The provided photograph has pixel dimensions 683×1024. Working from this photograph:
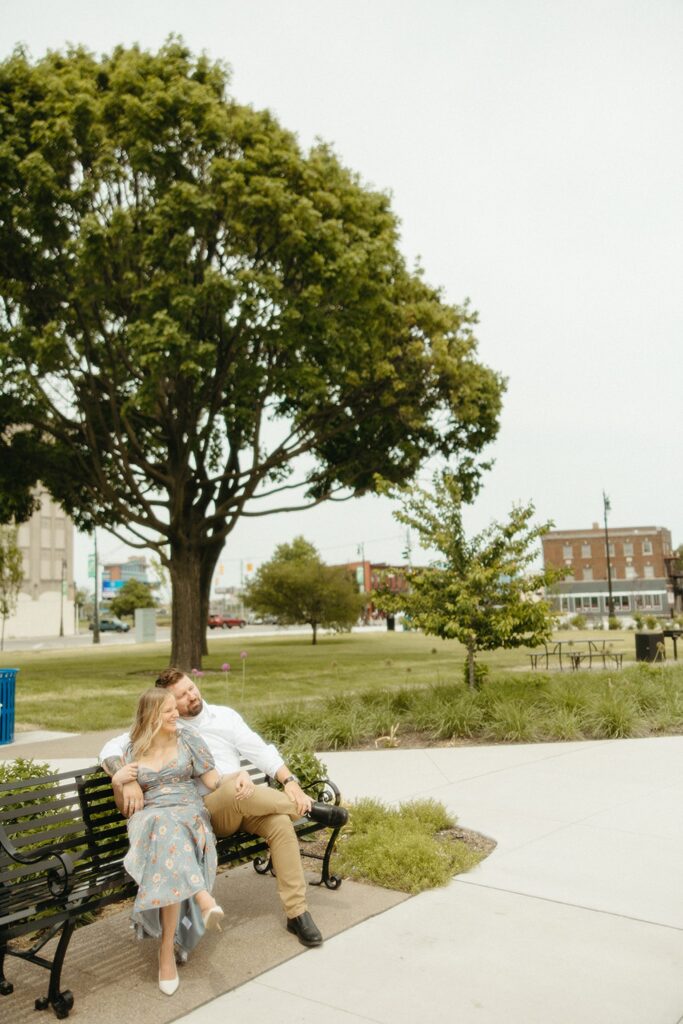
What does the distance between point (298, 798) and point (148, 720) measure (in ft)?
3.04

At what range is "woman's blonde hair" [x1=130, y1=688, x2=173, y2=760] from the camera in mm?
4082

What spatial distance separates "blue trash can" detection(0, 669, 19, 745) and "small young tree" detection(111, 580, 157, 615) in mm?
90797

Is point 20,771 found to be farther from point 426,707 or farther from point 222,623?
point 222,623

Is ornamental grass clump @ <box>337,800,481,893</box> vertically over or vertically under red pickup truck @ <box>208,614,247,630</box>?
over

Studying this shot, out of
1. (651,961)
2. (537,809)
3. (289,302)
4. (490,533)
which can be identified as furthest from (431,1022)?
(289,302)

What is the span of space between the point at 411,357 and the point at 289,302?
4.63 metres

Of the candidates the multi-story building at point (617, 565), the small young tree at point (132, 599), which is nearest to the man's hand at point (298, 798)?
the multi-story building at point (617, 565)

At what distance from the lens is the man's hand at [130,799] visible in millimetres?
3965

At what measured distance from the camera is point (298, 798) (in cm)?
443

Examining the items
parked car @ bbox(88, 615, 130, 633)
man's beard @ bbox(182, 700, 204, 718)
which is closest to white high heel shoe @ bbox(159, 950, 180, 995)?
man's beard @ bbox(182, 700, 204, 718)

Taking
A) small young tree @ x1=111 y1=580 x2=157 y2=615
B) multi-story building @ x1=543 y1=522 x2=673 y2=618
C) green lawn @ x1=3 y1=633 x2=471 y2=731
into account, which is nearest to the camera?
green lawn @ x1=3 y1=633 x2=471 y2=731

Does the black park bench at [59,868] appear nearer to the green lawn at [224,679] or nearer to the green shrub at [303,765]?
the green shrub at [303,765]

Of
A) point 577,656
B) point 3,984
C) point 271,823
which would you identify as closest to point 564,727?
point 271,823

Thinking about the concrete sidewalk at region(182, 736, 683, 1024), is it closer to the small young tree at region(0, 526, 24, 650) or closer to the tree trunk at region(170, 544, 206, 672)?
the tree trunk at region(170, 544, 206, 672)
